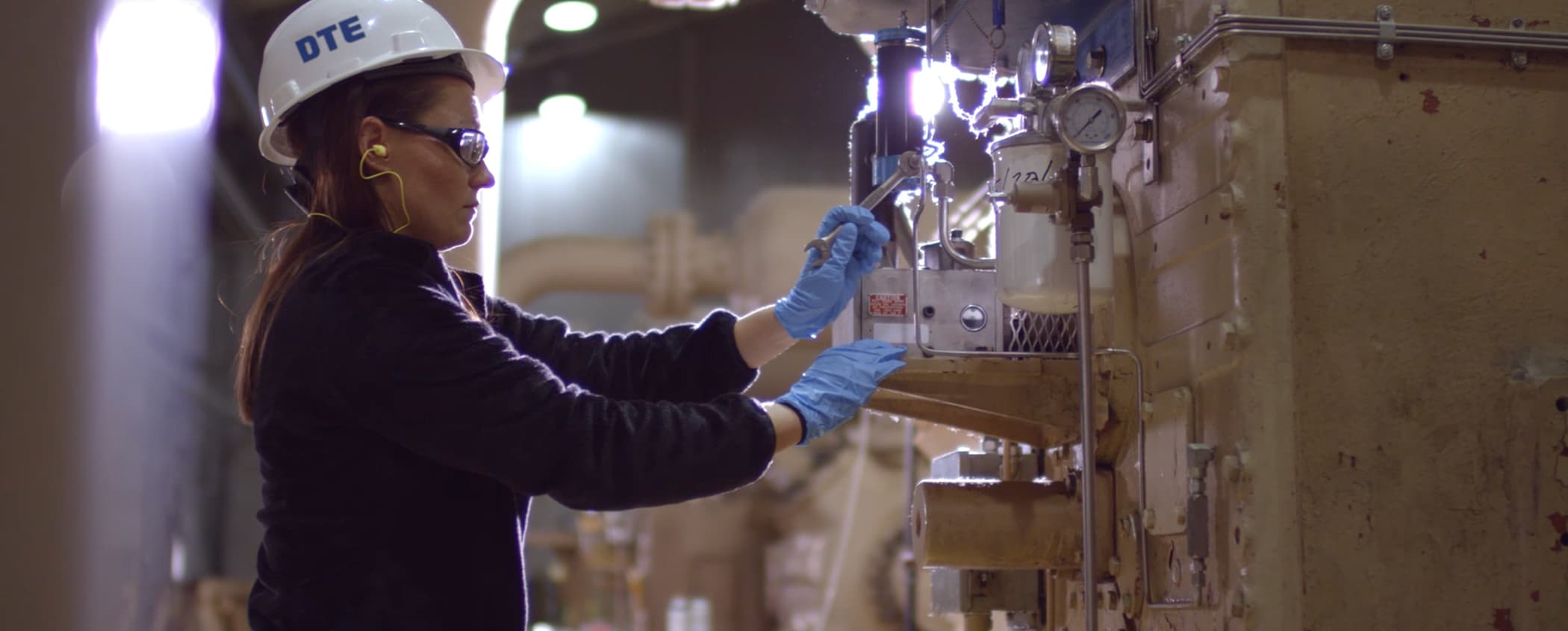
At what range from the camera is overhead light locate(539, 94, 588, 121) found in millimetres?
6934

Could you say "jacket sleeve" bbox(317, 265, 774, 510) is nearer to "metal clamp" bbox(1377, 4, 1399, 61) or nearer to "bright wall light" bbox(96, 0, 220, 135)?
"metal clamp" bbox(1377, 4, 1399, 61)

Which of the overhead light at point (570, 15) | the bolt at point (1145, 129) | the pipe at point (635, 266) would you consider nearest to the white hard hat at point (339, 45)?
the bolt at point (1145, 129)

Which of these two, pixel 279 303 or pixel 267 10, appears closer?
pixel 279 303

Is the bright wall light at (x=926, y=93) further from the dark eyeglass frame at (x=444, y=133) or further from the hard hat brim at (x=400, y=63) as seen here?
the dark eyeglass frame at (x=444, y=133)

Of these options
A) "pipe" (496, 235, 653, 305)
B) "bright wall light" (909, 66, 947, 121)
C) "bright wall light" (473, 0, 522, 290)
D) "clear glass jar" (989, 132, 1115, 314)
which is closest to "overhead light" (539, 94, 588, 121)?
"pipe" (496, 235, 653, 305)

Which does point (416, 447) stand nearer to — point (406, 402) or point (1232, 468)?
point (406, 402)

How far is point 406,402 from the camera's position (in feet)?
4.54

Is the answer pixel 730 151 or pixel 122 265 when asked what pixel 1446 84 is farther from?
pixel 730 151

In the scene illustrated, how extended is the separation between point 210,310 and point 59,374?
3593mm

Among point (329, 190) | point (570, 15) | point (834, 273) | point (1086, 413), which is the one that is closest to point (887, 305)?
point (834, 273)

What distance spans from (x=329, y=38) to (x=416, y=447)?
0.59m

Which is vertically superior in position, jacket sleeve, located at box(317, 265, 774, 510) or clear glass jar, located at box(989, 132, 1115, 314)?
clear glass jar, located at box(989, 132, 1115, 314)

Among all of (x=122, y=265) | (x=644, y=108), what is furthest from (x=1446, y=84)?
(x=644, y=108)

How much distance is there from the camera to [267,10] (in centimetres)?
489
